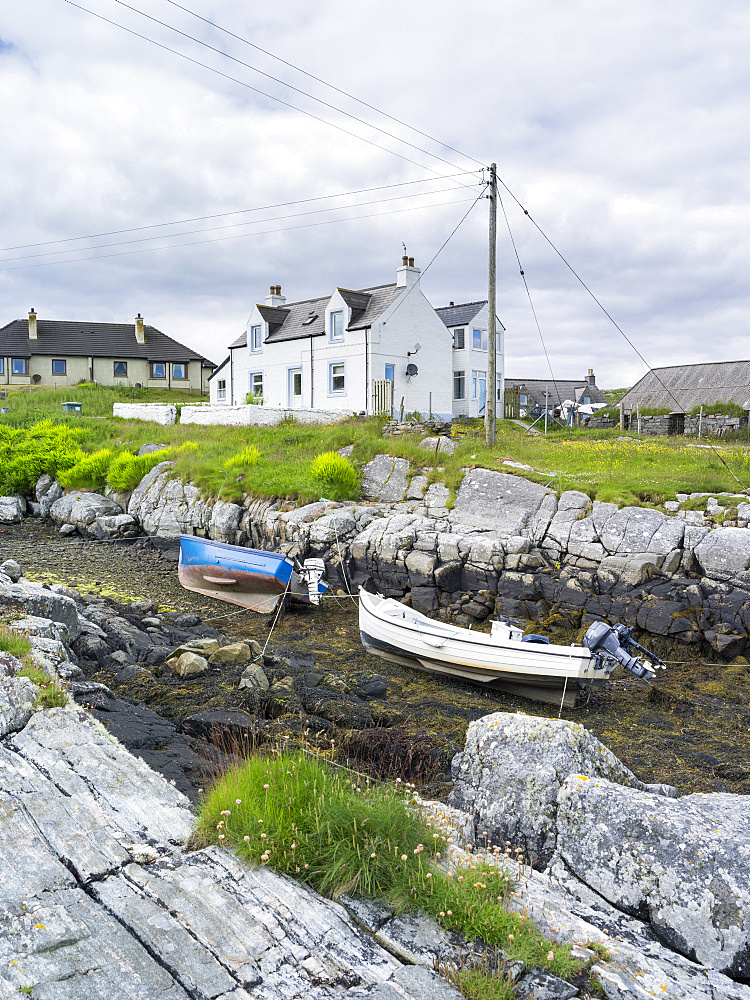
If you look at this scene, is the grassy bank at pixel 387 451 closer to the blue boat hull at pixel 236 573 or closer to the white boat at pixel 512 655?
the blue boat hull at pixel 236 573

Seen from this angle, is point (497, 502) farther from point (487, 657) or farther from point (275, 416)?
point (275, 416)

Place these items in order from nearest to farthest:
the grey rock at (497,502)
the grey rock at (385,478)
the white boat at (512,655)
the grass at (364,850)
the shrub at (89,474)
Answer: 1. the grass at (364,850)
2. the white boat at (512,655)
3. the grey rock at (497,502)
4. the grey rock at (385,478)
5. the shrub at (89,474)

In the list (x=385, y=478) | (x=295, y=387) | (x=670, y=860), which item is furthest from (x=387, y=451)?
(x=670, y=860)

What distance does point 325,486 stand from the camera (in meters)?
24.9

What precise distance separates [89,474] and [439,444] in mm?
19002

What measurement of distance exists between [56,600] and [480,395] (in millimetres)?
32500

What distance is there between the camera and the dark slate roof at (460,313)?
40906 mm

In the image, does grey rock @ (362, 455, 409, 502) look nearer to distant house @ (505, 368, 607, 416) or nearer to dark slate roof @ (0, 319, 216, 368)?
dark slate roof @ (0, 319, 216, 368)

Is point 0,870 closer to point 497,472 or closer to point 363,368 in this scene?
point 497,472

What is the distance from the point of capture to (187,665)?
527 inches

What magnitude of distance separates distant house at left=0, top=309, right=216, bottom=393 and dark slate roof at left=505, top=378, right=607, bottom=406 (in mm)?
46788

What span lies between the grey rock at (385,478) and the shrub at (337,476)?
0.49 meters

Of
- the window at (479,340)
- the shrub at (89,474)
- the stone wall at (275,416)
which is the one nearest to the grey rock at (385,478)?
the stone wall at (275,416)

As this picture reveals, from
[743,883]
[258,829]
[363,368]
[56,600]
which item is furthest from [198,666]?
[363,368]
